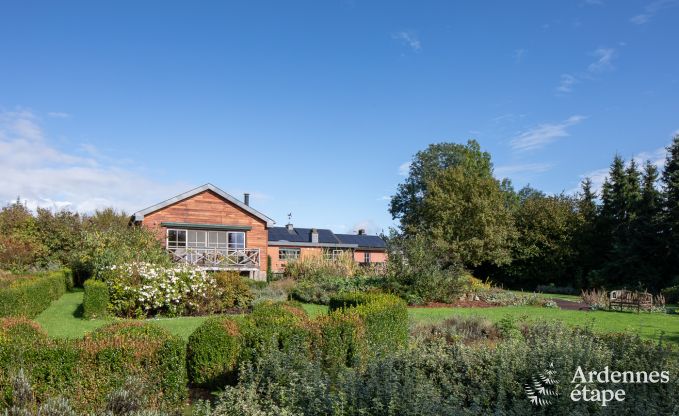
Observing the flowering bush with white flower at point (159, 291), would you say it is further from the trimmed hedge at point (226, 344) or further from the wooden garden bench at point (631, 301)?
the wooden garden bench at point (631, 301)

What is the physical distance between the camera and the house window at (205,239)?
27781mm

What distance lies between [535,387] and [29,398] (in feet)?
18.3

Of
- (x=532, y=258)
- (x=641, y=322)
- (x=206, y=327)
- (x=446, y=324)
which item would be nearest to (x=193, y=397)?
(x=206, y=327)

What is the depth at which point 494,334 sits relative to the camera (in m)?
10.2

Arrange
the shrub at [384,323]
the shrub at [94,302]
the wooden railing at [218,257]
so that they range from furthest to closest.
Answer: the wooden railing at [218,257]
the shrub at [94,302]
the shrub at [384,323]

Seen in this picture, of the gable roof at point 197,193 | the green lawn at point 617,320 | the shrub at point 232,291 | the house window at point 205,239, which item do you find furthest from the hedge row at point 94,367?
the house window at point 205,239

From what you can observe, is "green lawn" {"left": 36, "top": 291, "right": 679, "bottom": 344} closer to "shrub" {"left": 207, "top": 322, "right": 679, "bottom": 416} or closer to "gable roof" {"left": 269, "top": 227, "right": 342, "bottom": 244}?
"shrub" {"left": 207, "top": 322, "right": 679, "bottom": 416}

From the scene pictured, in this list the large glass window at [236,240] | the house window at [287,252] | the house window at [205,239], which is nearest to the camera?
the house window at [205,239]

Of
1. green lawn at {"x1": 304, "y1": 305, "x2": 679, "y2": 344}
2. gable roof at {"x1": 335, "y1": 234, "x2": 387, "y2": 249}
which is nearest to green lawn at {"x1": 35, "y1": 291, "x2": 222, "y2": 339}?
green lawn at {"x1": 304, "y1": 305, "x2": 679, "y2": 344}

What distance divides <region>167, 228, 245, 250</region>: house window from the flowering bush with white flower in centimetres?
1244

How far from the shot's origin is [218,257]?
89.4 ft

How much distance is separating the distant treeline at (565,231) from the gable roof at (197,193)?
31.8 ft

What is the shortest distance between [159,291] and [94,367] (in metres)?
8.58

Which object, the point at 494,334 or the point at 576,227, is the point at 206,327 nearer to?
the point at 494,334
